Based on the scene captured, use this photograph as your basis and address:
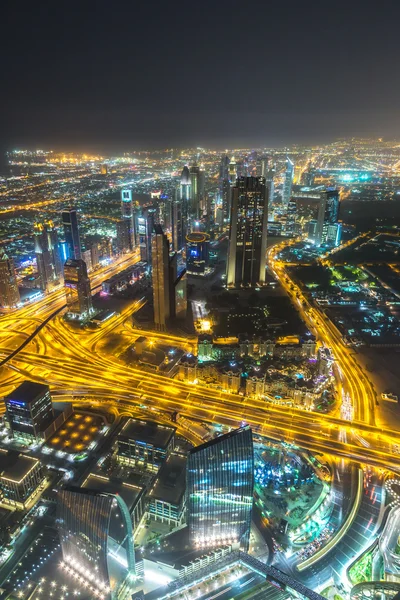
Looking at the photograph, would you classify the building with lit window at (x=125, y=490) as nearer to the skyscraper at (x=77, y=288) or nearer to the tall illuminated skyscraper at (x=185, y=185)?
the skyscraper at (x=77, y=288)

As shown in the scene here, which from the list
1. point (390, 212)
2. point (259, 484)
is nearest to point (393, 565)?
point (259, 484)

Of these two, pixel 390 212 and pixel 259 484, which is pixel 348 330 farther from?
pixel 390 212

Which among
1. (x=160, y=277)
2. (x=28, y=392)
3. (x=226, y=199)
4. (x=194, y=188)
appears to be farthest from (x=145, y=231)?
(x=28, y=392)

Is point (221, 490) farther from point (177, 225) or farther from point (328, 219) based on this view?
point (328, 219)

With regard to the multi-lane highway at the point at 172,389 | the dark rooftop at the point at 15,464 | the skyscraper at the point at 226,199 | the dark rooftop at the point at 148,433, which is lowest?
the multi-lane highway at the point at 172,389

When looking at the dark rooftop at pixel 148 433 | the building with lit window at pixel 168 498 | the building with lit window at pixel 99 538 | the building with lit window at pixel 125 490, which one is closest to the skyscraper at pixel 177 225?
the dark rooftop at pixel 148 433

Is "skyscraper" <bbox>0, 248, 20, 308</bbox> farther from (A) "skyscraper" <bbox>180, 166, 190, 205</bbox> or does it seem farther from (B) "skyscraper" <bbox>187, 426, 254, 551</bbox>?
(A) "skyscraper" <bbox>180, 166, 190, 205</bbox>
